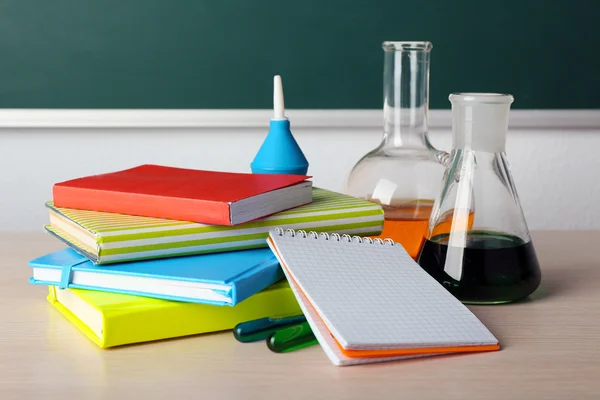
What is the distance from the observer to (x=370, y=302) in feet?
2.00

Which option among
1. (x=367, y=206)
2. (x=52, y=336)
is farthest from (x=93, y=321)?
(x=367, y=206)

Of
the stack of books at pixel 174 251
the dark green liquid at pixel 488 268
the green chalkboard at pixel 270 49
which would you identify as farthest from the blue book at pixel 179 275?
the green chalkboard at pixel 270 49

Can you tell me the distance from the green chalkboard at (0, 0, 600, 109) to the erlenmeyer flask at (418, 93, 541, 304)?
2.97 feet

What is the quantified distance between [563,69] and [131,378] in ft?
4.35

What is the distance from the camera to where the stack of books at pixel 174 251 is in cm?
61

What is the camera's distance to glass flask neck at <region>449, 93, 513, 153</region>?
2.24ft

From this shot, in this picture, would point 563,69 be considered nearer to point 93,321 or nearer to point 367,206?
point 367,206

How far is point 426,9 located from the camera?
158cm

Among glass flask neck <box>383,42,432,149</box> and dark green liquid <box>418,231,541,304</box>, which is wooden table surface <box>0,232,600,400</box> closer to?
dark green liquid <box>418,231,541,304</box>

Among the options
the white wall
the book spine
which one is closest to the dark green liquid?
the book spine

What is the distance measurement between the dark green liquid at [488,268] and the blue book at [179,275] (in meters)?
0.16

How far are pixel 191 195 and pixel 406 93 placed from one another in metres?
0.29

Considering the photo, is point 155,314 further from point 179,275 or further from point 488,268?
point 488,268

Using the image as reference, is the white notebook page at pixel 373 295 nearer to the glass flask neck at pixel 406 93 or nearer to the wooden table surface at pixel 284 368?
the wooden table surface at pixel 284 368
